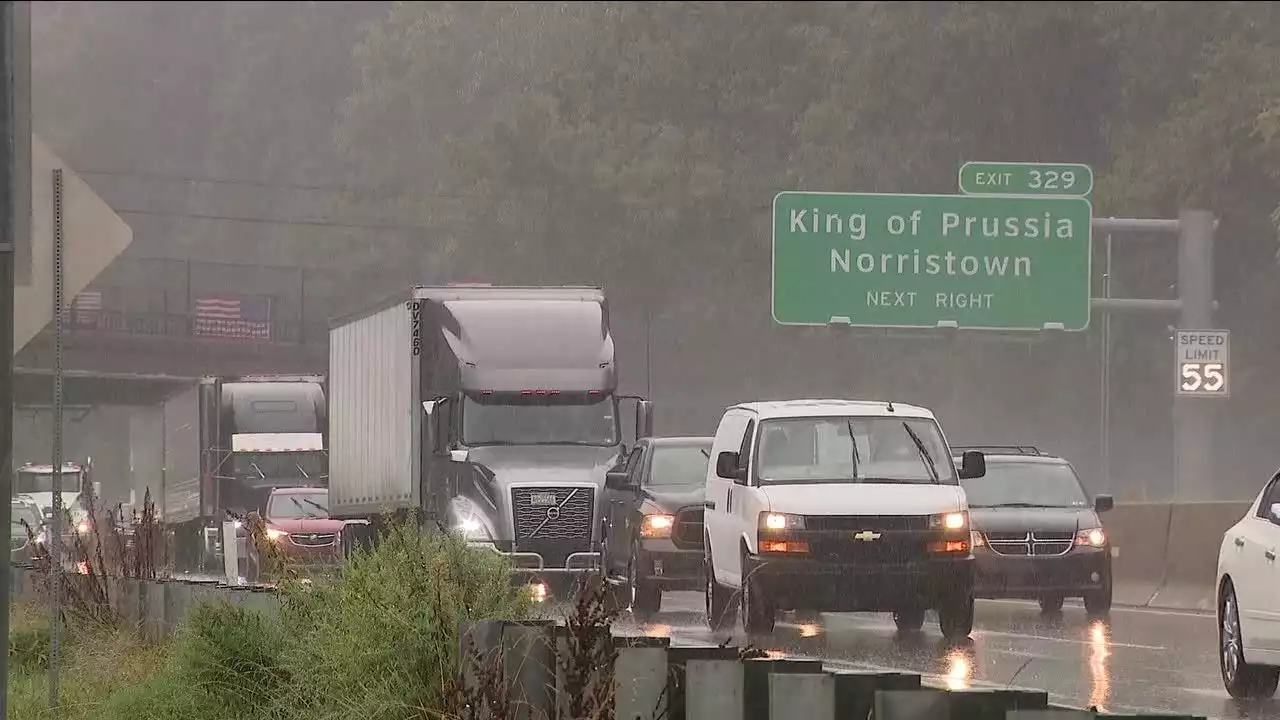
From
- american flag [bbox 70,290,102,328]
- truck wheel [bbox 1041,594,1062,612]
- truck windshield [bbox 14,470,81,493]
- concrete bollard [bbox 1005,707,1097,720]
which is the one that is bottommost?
truck windshield [bbox 14,470,81,493]

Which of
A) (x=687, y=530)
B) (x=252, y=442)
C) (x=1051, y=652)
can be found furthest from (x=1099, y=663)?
(x=252, y=442)

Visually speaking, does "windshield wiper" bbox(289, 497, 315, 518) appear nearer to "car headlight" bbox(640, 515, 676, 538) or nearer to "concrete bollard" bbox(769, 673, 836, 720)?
"car headlight" bbox(640, 515, 676, 538)

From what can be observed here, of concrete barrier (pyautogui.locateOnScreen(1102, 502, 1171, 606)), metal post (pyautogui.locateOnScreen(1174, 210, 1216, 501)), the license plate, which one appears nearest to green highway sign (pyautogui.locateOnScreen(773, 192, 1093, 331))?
metal post (pyautogui.locateOnScreen(1174, 210, 1216, 501))

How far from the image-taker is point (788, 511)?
20062mm

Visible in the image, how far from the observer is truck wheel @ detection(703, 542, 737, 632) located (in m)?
21.6

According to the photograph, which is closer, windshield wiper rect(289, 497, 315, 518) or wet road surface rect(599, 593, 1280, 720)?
wet road surface rect(599, 593, 1280, 720)

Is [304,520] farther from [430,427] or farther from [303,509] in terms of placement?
[430,427]

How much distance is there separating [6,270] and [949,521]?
1094 cm

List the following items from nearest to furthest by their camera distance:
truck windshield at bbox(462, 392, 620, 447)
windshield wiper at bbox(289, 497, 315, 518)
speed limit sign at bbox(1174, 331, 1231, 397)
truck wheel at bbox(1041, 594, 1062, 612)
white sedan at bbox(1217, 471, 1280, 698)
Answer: white sedan at bbox(1217, 471, 1280, 698) < truck wheel at bbox(1041, 594, 1062, 612) < truck windshield at bbox(462, 392, 620, 447) < speed limit sign at bbox(1174, 331, 1231, 397) < windshield wiper at bbox(289, 497, 315, 518)

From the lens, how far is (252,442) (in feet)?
155

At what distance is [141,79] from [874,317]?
114 m

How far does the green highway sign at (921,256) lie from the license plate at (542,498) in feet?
49.5

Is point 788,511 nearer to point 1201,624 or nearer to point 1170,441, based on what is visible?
point 1201,624

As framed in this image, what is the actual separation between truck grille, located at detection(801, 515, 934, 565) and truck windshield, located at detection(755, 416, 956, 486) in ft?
2.21
